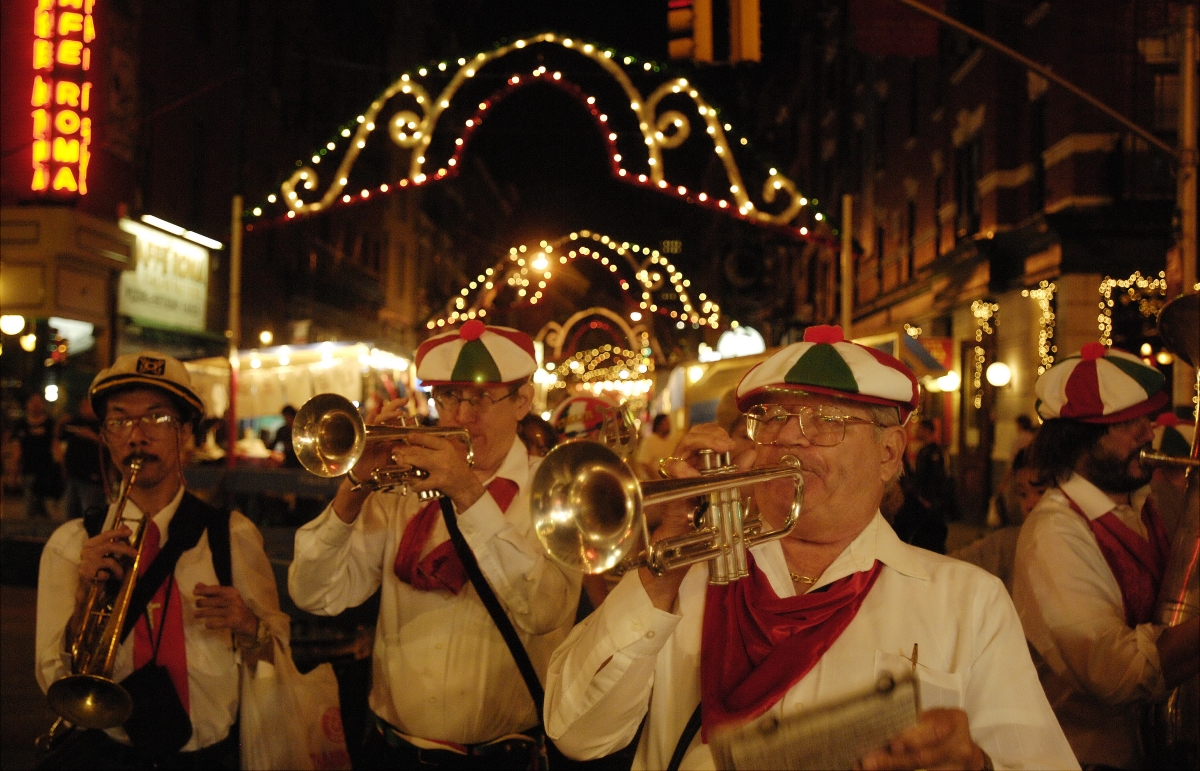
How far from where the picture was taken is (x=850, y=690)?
2.05 meters

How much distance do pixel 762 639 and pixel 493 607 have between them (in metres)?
1.15

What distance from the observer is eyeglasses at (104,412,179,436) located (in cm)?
336

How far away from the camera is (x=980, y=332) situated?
21000mm

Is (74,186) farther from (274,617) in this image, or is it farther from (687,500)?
(687,500)

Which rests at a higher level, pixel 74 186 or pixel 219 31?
pixel 219 31

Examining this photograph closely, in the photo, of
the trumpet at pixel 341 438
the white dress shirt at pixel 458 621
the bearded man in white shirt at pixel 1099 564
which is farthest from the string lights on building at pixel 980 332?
the trumpet at pixel 341 438

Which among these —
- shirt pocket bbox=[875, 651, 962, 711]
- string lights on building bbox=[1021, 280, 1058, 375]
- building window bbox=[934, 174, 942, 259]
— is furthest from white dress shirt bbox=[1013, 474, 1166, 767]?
building window bbox=[934, 174, 942, 259]

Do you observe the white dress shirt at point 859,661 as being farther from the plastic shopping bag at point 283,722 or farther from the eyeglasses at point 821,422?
the plastic shopping bag at point 283,722

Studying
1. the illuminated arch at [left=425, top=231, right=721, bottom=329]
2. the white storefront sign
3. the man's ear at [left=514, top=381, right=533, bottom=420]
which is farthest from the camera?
the white storefront sign

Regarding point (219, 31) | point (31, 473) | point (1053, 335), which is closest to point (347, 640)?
point (31, 473)

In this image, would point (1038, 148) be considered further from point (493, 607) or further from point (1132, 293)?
point (493, 607)

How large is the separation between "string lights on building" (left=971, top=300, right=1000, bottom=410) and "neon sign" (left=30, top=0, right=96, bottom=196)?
16750 mm

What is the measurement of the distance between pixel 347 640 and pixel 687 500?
3854 millimetres

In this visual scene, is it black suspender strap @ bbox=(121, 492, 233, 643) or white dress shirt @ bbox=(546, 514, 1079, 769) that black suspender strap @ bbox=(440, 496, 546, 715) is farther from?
black suspender strap @ bbox=(121, 492, 233, 643)
